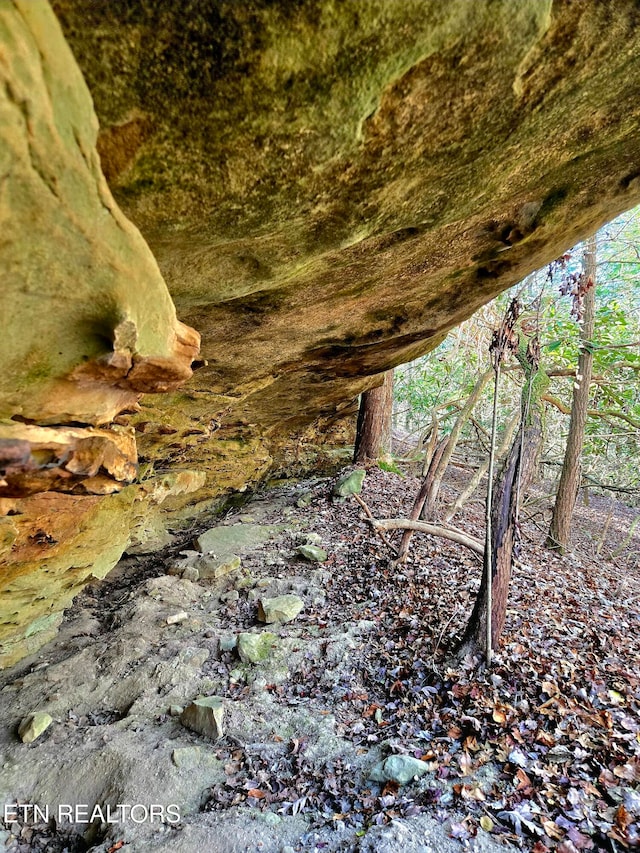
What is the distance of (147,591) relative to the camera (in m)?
6.51

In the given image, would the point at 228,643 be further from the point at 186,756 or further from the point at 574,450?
the point at 574,450

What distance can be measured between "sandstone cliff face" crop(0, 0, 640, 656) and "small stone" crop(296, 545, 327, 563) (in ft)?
15.2

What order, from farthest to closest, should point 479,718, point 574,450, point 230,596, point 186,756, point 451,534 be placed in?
1. point 574,450
2. point 230,596
3. point 451,534
4. point 186,756
5. point 479,718

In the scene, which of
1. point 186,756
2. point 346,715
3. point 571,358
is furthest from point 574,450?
point 186,756

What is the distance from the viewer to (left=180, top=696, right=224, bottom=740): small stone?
4.11 m

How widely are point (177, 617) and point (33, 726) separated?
1868 millimetres

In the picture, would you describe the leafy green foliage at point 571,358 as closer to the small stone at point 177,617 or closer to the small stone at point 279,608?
the small stone at point 279,608

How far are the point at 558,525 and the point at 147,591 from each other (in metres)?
7.66

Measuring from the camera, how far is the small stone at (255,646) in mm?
5016

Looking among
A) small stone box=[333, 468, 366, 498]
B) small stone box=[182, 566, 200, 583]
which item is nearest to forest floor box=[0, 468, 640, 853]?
small stone box=[182, 566, 200, 583]

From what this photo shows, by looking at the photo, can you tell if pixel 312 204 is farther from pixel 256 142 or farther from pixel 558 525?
pixel 558 525

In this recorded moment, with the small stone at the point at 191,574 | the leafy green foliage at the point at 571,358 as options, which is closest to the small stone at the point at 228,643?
the small stone at the point at 191,574

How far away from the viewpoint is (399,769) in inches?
132

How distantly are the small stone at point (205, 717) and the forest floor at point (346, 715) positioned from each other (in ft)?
0.31
